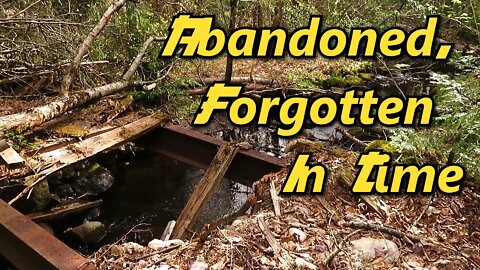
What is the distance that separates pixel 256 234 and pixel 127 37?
212 inches

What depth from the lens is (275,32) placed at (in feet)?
21.4

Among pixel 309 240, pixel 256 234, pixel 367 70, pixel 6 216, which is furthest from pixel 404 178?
pixel 367 70

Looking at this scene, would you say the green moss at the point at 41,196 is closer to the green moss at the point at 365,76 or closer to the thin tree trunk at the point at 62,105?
the thin tree trunk at the point at 62,105

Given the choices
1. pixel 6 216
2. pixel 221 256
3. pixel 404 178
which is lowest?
pixel 6 216

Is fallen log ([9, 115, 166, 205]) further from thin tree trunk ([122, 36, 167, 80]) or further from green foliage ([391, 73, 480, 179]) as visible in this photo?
green foliage ([391, 73, 480, 179])

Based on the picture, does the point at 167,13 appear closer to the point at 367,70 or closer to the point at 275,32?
the point at 275,32

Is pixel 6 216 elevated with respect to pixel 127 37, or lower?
lower

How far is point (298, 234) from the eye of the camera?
9.29 feet

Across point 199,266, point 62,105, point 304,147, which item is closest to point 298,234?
point 199,266

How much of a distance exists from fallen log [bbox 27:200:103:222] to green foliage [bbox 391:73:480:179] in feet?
13.8

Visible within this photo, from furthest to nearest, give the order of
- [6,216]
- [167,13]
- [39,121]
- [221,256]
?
[167,13] → [39,121] → [6,216] → [221,256]

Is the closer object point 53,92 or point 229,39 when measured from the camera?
point 53,92

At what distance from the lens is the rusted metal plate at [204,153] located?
4516 mm

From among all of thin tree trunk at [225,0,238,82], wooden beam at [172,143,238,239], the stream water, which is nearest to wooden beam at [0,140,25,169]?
the stream water
